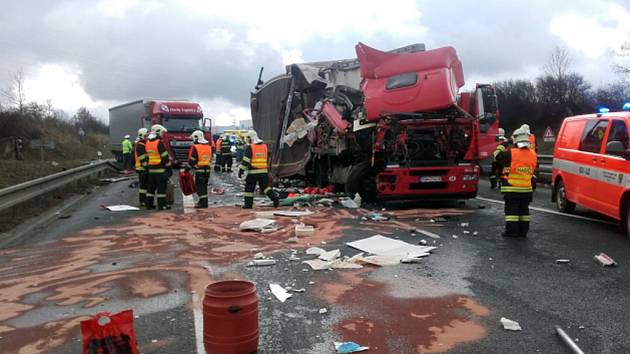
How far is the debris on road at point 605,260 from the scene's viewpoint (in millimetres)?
6160

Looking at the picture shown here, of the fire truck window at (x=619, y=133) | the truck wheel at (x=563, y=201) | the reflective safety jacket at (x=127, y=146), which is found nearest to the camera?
the fire truck window at (x=619, y=133)

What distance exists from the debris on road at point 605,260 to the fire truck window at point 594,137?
2.61 meters

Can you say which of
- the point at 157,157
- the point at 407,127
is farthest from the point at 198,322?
the point at 157,157

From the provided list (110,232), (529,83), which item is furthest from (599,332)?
(529,83)

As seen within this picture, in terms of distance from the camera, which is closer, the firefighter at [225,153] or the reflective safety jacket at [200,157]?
the reflective safety jacket at [200,157]

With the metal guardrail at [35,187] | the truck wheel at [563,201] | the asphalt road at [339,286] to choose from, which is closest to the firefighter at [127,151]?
the metal guardrail at [35,187]

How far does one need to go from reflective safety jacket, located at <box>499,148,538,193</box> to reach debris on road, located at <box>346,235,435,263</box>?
170cm

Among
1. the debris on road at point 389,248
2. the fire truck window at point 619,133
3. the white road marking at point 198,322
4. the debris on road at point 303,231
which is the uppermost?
the fire truck window at point 619,133

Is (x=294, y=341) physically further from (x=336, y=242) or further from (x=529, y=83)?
(x=529, y=83)

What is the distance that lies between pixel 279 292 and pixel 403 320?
1.30 metres

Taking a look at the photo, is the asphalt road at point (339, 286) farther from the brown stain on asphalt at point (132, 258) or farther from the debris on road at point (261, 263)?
the debris on road at point (261, 263)

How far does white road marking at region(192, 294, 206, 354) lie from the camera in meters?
3.90

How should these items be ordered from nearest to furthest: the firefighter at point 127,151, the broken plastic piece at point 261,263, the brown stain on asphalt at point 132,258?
the brown stain on asphalt at point 132,258, the broken plastic piece at point 261,263, the firefighter at point 127,151

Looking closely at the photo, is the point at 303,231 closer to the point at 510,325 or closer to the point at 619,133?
the point at 510,325
